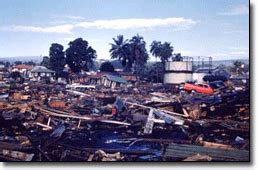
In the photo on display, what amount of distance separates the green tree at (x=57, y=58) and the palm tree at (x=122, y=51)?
0.27m

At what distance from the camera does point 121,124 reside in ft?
7.78

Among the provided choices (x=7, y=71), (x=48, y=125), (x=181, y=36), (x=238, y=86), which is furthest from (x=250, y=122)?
(x=7, y=71)

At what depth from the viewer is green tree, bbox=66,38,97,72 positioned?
93.1 inches

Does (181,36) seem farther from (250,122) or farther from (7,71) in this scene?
(7,71)

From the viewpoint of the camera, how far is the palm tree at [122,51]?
2.36 meters

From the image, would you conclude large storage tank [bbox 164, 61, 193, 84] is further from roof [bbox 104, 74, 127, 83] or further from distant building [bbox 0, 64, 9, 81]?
distant building [bbox 0, 64, 9, 81]

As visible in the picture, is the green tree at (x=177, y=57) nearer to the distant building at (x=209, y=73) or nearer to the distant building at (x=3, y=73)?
the distant building at (x=209, y=73)

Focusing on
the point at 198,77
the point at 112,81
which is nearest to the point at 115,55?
the point at 112,81

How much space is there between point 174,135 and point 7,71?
38.7 inches

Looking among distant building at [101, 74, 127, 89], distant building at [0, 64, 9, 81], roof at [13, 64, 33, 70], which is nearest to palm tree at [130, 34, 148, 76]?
distant building at [101, 74, 127, 89]

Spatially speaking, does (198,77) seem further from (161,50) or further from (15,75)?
(15,75)

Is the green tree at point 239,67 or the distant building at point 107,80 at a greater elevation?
the green tree at point 239,67

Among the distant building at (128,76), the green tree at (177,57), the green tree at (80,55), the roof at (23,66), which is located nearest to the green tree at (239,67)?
the green tree at (177,57)

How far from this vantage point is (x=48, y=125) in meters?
2.38
